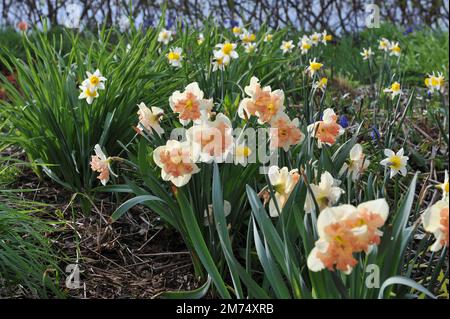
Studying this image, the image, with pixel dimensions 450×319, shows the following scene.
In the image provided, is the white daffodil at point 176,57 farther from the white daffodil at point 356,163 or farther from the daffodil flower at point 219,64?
the white daffodil at point 356,163

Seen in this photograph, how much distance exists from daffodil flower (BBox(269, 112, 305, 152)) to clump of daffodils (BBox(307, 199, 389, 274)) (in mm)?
466

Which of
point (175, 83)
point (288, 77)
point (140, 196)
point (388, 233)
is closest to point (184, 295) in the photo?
point (140, 196)

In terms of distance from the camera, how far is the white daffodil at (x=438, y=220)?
1.09m

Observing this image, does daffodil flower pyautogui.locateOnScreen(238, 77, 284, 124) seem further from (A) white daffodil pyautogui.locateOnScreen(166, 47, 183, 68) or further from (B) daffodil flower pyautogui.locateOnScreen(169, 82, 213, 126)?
(A) white daffodil pyautogui.locateOnScreen(166, 47, 183, 68)

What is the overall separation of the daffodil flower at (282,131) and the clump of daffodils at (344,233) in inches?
18.3

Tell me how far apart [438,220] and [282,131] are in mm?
516

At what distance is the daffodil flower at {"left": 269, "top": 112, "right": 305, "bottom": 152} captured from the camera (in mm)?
1517

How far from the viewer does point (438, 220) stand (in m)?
1.11

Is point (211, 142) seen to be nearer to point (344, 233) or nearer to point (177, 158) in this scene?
point (177, 158)

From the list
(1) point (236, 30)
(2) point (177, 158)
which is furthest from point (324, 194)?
(1) point (236, 30)

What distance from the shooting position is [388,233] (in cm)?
122

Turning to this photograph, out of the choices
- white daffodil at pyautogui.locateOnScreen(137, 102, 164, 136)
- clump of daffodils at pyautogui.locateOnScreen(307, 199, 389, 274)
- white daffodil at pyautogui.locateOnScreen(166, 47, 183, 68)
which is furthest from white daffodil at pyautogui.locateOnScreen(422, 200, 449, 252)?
A: white daffodil at pyautogui.locateOnScreen(166, 47, 183, 68)

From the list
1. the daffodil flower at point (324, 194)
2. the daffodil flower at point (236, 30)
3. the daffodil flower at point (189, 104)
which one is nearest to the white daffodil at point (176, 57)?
the daffodil flower at point (236, 30)

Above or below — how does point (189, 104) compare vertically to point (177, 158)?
above
